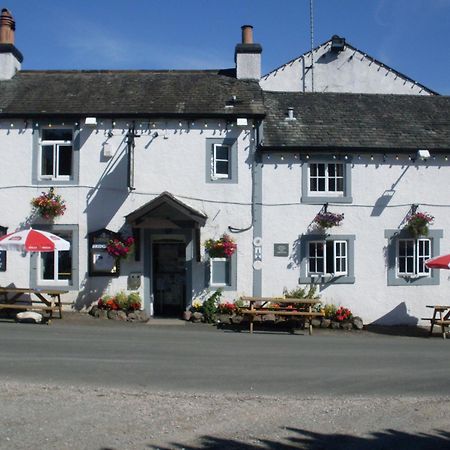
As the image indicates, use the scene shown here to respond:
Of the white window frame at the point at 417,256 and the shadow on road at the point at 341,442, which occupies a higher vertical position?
the white window frame at the point at 417,256

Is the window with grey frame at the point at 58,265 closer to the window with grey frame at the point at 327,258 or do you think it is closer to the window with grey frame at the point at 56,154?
the window with grey frame at the point at 56,154

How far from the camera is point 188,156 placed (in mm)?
17188

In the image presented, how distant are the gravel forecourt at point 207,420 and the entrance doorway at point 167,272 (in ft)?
30.1

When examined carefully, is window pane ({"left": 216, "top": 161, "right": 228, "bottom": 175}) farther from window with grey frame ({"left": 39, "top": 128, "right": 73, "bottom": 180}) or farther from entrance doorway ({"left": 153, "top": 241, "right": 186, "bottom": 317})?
window with grey frame ({"left": 39, "top": 128, "right": 73, "bottom": 180})

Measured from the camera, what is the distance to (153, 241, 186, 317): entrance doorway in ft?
57.5

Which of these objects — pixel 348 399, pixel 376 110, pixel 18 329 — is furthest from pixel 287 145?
pixel 348 399

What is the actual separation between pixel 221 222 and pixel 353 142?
4.55 meters

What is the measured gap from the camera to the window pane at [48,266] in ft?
56.9

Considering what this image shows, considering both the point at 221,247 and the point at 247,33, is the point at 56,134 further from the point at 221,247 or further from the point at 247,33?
the point at 247,33

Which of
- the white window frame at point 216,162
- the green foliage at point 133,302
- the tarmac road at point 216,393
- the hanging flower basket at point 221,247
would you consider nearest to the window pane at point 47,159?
the green foliage at point 133,302

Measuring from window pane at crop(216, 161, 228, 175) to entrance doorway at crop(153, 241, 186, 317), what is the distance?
236 cm

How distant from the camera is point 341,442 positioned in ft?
20.8

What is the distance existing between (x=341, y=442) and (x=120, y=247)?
10987mm

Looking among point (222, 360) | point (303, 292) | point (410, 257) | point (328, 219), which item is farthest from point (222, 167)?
point (222, 360)
